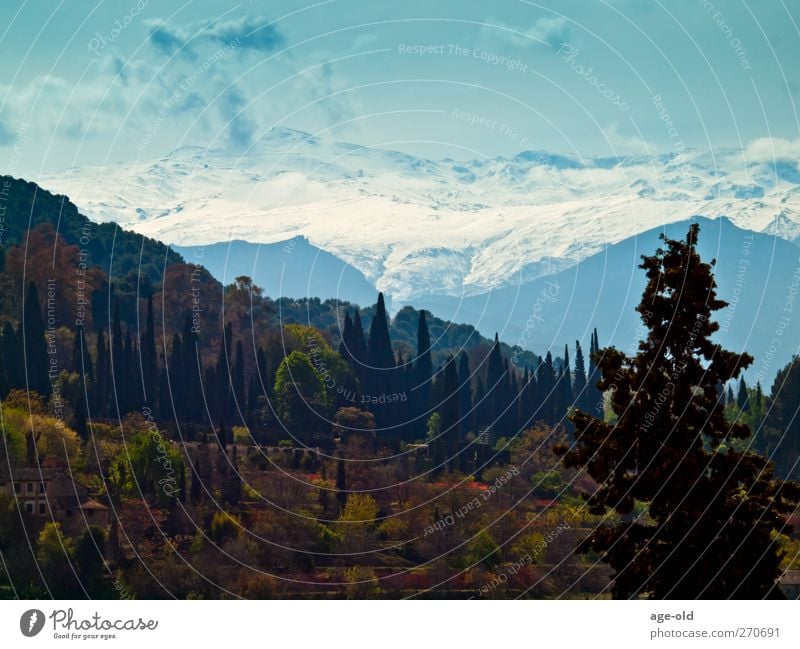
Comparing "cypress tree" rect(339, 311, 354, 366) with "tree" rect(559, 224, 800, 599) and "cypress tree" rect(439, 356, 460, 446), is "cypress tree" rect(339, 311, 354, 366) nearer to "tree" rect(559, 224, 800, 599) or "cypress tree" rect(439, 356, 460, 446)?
"cypress tree" rect(439, 356, 460, 446)

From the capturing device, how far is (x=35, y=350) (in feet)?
495

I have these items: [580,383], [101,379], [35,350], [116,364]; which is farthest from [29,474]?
[580,383]

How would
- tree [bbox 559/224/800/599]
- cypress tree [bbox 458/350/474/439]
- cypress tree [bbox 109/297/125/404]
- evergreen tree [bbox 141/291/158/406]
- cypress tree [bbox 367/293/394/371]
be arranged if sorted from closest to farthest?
tree [bbox 559/224/800/599], cypress tree [bbox 109/297/125/404], evergreen tree [bbox 141/291/158/406], cypress tree [bbox 458/350/474/439], cypress tree [bbox 367/293/394/371]

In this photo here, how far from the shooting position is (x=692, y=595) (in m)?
55.4

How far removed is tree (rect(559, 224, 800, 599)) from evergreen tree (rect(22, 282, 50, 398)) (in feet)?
324

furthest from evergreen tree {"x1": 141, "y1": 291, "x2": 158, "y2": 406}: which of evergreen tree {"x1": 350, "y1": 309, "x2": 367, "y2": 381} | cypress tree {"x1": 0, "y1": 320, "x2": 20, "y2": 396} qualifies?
evergreen tree {"x1": 350, "y1": 309, "x2": 367, "y2": 381}

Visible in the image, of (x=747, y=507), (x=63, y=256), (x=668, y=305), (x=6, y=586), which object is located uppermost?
(x=63, y=256)

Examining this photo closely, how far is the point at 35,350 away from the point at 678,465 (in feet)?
341

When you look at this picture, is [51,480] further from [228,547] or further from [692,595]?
[692,595]

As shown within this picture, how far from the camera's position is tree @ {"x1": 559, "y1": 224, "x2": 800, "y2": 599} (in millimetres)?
54406

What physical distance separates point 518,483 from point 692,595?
87.8 m

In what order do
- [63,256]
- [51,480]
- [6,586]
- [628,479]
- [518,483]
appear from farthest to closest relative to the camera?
[63,256]
[518,483]
[51,480]
[6,586]
[628,479]

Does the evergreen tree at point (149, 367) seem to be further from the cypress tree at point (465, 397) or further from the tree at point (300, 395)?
the cypress tree at point (465, 397)
